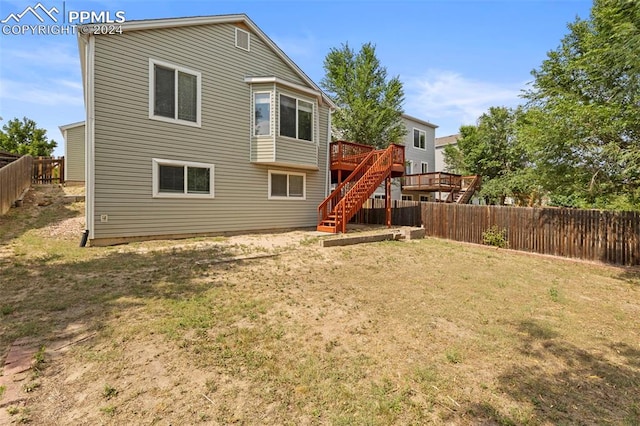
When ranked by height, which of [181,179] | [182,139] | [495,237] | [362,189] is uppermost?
[182,139]

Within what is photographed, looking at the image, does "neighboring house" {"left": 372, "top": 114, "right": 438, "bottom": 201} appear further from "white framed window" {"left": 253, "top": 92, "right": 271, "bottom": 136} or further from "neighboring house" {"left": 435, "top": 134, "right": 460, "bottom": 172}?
"white framed window" {"left": 253, "top": 92, "right": 271, "bottom": 136}

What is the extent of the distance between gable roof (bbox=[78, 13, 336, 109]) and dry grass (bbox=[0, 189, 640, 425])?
664 centimetres

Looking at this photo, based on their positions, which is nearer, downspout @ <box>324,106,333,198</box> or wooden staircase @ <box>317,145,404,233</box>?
wooden staircase @ <box>317,145,404,233</box>

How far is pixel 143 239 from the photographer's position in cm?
920

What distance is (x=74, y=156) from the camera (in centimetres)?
1748

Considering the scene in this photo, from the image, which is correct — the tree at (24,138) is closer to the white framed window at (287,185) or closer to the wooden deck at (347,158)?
the white framed window at (287,185)

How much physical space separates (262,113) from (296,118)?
1.34 meters

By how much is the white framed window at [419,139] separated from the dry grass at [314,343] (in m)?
20.8

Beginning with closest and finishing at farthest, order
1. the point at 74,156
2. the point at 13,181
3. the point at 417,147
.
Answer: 1. the point at 13,181
2. the point at 74,156
3. the point at 417,147

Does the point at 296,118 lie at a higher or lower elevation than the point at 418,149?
lower

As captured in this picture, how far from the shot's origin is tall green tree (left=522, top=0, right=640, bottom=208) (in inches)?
275

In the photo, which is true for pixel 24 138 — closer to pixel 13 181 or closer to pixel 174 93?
pixel 13 181

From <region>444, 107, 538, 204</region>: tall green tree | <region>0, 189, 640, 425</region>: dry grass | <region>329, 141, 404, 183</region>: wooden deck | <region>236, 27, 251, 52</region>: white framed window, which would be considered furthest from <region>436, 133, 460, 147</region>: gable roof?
<region>0, 189, 640, 425</region>: dry grass
